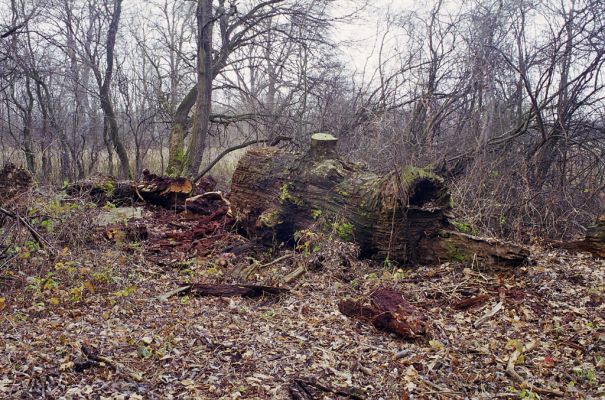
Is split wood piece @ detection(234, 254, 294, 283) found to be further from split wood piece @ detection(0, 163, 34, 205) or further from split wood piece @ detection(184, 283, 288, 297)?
split wood piece @ detection(0, 163, 34, 205)

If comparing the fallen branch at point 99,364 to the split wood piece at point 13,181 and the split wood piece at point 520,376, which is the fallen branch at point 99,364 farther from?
the split wood piece at point 13,181

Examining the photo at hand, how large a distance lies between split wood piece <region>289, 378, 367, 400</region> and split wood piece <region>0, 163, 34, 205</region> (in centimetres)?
509

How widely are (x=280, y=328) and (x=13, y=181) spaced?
15.3 ft

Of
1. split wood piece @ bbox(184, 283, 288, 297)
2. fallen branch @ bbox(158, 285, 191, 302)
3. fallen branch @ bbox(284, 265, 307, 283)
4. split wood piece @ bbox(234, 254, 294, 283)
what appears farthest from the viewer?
split wood piece @ bbox(234, 254, 294, 283)

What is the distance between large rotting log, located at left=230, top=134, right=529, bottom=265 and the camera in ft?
18.4

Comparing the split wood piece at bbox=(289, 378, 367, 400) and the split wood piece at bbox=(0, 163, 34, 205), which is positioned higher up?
the split wood piece at bbox=(0, 163, 34, 205)

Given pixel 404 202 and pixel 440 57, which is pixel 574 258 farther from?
pixel 440 57

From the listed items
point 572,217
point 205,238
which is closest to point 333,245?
point 205,238

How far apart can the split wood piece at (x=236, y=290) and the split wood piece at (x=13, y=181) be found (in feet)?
10.4

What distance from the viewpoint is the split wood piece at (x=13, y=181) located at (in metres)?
6.67

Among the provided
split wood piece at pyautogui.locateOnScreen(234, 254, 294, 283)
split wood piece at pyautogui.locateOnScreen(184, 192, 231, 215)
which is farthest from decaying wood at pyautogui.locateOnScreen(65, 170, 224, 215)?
split wood piece at pyautogui.locateOnScreen(234, 254, 294, 283)

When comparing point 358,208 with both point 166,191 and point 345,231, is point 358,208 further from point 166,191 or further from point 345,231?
point 166,191

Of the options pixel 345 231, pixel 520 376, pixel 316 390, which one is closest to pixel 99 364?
pixel 316 390

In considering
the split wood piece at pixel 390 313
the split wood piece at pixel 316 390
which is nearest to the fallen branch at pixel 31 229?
the split wood piece at pixel 390 313
